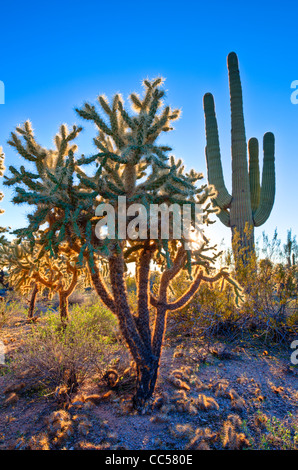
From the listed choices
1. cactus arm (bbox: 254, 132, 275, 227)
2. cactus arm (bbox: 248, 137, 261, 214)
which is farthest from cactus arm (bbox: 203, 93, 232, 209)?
cactus arm (bbox: 248, 137, 261, 214)

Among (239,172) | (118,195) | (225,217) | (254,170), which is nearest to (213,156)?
(239,172)

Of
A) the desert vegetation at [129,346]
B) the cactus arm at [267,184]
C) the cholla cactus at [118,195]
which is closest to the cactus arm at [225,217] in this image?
the cactus arm at [267,184]

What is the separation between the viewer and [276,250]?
9.55 metres

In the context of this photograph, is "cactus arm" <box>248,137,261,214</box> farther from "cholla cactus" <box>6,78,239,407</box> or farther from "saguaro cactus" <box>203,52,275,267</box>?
"cholla cactus" <box>6,78,239,407</box>

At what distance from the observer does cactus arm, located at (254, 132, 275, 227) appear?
12164 mm

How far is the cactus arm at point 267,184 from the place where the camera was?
1216 centimetres

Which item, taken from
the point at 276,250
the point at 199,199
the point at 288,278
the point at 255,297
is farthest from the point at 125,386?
the point at 276,250

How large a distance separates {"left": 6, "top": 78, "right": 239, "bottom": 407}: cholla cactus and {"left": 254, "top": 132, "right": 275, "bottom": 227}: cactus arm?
362 inches

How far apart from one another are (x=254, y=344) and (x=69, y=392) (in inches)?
163

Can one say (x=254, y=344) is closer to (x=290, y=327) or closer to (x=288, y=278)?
(x=290, y=327)

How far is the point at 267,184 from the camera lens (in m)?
12.6

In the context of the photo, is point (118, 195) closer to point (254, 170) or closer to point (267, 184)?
point (267, 184)

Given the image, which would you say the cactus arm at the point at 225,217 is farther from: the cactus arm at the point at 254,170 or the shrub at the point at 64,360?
the shrub at the point at 64,360

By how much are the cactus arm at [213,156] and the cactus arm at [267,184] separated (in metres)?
1.58
